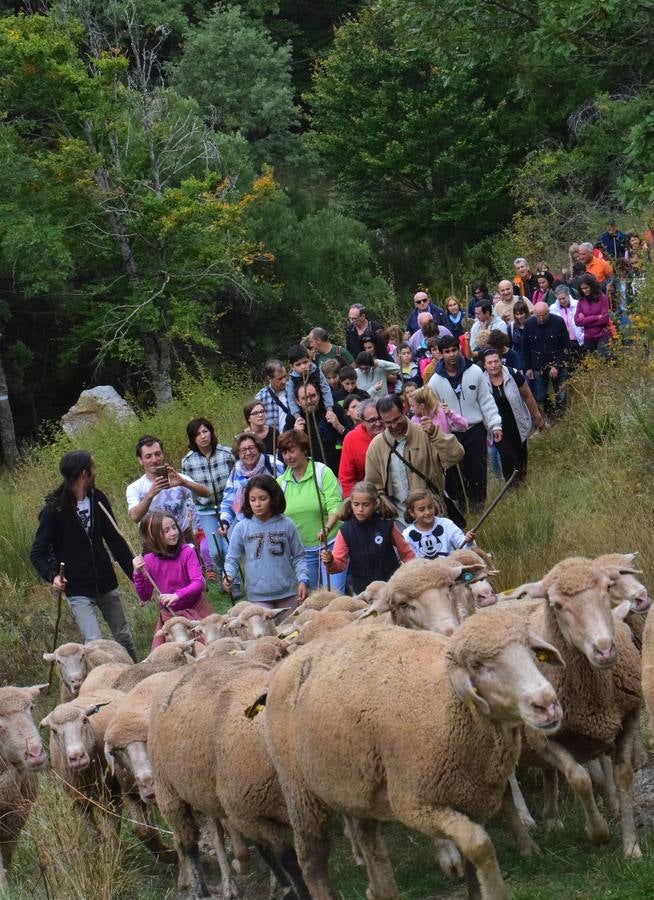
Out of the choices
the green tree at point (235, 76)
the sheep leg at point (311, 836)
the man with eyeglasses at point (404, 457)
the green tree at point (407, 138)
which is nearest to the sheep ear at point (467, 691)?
the sheep leg at point (311, 836)

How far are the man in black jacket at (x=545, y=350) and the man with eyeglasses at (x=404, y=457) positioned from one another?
4.77 meters

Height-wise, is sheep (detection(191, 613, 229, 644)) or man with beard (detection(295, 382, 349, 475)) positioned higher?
man with beard (detection(295, 382, 349, 475))

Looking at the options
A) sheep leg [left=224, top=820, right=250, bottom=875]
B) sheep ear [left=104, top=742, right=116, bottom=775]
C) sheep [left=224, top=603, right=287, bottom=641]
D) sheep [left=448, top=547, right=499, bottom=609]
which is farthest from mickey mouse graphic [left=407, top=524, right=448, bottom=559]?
sheep leg [left=224, top=820, right=250, bottom=875]

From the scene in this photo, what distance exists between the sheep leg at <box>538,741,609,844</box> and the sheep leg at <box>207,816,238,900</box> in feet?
6.74

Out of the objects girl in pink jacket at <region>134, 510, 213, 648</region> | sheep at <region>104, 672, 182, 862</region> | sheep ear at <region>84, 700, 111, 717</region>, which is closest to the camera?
sheep at <region>104, 672, 182, 862</region>

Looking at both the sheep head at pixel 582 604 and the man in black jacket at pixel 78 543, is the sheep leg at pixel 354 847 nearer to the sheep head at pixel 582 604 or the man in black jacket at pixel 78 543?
the sheep head at pixel 582 604

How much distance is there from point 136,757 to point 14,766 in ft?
3.03

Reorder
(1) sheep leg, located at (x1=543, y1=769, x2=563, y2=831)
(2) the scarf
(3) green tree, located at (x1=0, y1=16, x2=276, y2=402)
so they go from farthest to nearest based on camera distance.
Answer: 1. (3) green tree, located at (x1=0, y1=16, x2=276, y2=402)
2. (2) the scarf
3. (1) sheep leg, located at (x1=543, y1=769, x2=563, y2=831)

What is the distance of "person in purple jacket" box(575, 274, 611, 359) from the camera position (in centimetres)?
1559

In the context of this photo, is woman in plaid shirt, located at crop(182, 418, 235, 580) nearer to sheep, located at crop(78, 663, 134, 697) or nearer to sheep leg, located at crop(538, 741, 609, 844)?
sheep, located at crop(78, 663, 134, 697)

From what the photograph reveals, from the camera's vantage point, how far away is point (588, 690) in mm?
6590

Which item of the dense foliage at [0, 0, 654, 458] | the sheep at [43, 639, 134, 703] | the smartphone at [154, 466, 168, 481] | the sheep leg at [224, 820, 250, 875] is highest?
the dense foliage at [0, 0, 654, 458]

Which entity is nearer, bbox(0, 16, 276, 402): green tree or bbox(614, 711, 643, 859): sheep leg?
bbox(614, 711, 643, 859): sheep leg

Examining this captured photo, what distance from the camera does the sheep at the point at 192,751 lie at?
7.07 metres
